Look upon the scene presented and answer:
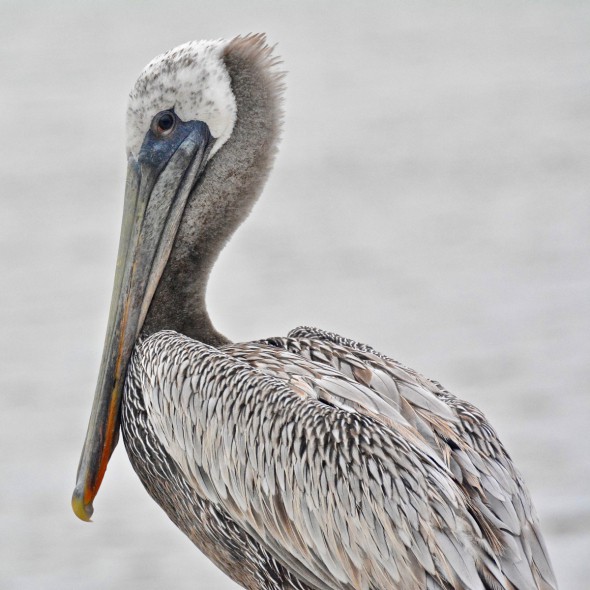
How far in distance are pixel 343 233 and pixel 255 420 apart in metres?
7.41

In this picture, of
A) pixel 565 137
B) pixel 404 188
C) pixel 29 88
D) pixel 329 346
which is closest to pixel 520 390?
pixel 404 188

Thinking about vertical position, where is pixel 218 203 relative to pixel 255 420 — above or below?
above

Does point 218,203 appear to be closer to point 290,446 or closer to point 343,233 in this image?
point 290,446

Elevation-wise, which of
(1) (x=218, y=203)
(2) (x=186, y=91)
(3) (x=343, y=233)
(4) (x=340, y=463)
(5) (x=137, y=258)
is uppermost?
(3) (x=343, y=233)

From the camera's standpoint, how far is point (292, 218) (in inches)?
468

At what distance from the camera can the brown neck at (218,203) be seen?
479 centimetres

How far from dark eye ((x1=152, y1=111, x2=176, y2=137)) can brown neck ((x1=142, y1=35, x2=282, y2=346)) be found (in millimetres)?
197

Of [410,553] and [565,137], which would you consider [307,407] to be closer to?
[410,553]

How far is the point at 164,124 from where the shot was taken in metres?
4.76

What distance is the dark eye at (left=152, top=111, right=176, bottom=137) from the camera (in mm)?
4734

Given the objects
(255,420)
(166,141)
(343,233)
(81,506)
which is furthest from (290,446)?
(343,233)

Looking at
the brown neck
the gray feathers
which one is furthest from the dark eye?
the gray feathers

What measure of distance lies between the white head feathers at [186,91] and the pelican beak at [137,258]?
1.9 inches

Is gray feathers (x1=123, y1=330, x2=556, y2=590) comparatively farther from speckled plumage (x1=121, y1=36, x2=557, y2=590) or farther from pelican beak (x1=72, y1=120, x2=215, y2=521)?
pelican beak (x1=72, y1=120, x2=215, y2=521)
